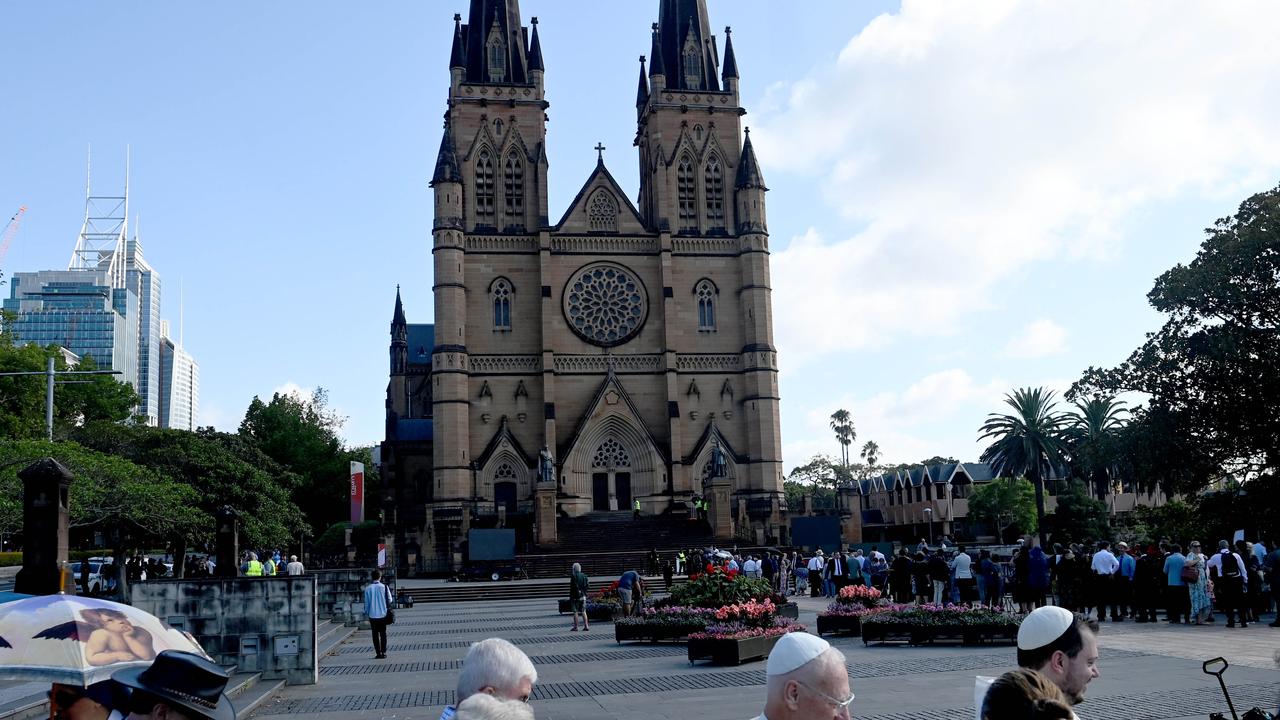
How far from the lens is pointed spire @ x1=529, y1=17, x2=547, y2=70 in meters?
59.9

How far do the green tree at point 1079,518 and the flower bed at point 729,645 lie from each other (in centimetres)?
4738

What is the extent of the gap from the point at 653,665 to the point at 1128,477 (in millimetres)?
22475

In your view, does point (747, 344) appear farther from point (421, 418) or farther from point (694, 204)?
point (421, 418)

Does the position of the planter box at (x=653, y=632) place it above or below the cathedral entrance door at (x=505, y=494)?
below

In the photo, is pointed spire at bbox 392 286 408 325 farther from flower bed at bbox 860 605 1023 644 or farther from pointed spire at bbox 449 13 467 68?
flower bed at bbox 860 605 1023 644

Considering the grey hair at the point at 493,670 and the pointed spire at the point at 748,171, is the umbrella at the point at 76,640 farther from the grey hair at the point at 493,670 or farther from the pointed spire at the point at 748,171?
the pointed spire at the point at 748,171

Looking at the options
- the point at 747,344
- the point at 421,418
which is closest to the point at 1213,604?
the point at 747,344

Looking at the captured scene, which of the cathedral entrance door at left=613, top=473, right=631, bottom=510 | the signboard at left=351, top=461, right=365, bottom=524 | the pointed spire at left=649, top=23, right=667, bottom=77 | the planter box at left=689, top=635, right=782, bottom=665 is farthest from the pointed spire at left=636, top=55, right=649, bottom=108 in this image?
the planter box at left=689, top=635, right=782, bottom=665

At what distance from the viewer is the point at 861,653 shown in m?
17.6

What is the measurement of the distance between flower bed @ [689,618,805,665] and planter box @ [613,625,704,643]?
2874mm

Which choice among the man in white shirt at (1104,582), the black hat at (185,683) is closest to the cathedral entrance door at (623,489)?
the man in white shirt at (1104,582)

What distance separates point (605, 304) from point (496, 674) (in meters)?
55.1

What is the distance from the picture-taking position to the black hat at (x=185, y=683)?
3.52m

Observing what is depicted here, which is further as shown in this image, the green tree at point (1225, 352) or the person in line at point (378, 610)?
the green tree at point (1225, 352)
